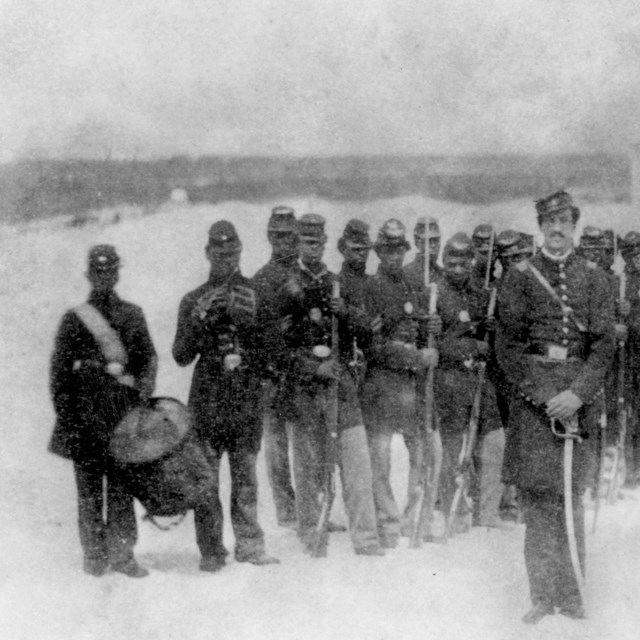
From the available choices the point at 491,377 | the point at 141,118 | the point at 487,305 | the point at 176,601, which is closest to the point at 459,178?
the point at 487,305

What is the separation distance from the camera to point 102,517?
16.9 feet

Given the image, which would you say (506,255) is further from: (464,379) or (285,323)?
(285,323)

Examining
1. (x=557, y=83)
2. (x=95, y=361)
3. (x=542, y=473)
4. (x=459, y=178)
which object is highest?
(x=557, y=83)

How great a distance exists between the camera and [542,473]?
475cm

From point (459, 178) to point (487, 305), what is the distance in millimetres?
856

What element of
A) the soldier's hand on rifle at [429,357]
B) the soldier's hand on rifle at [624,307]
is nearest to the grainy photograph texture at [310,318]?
the soldier's hand on rifle at [429,357]

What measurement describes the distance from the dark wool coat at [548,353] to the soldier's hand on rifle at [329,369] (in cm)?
107

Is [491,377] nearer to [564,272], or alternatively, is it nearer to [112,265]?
[564,272]

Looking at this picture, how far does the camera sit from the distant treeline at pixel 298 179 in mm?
5613

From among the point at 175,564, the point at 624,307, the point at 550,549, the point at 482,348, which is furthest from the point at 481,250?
the point at 175,564

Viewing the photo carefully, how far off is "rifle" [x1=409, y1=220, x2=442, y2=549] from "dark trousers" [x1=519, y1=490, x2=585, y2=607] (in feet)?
3.38

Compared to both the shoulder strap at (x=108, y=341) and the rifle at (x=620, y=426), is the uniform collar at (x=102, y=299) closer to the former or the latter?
the shoulder strap at (x=108, y=341)

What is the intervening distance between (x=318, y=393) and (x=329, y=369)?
196 millimetres

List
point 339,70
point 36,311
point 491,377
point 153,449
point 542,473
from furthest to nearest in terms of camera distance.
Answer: point 491,377, point 339,70, point 36,311, point 153,449, point 542,473
